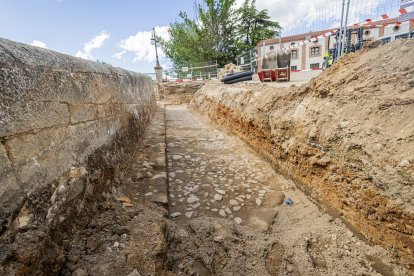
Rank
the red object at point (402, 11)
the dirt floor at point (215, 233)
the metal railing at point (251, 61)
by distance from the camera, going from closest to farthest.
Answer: the dirt floor at point (215, 233) → the red object at point (402, 11) → the metal railing at point (251, 61)

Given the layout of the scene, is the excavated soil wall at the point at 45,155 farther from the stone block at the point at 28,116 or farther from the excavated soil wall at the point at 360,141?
the excavated soil wall at the point at 360,141

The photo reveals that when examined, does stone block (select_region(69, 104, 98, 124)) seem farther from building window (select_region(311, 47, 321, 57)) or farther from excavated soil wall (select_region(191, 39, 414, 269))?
building window (select_region(311, 47, 321, 57))

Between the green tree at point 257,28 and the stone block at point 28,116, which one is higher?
the green tree at point 257,28

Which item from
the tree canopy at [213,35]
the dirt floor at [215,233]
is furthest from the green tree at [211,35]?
the dirt floor at [215,233]

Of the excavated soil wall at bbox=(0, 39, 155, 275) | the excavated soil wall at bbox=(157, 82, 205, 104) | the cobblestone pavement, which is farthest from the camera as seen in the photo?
the excavated soil wall at bbox=(157, 82, 205, 104)

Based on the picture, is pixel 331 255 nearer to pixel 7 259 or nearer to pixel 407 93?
pixel 407 93

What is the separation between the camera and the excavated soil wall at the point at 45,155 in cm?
100

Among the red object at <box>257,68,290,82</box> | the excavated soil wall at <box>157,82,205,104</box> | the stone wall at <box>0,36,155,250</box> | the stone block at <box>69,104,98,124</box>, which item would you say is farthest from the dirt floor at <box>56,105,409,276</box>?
the excavated soil wall at <box>157,82,205,104</box>

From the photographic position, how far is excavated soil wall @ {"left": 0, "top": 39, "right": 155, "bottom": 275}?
1.00 meters

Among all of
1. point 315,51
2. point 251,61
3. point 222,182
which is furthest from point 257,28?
point 222,182

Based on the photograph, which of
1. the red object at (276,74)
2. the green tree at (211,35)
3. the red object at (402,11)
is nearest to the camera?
the red object at (402,11)

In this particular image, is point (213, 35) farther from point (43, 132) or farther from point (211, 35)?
point (43, 132)

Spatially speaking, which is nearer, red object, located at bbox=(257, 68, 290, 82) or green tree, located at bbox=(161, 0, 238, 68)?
red object, located at bbox=(257, 68, 290, 82)

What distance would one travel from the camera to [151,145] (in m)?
3.76
